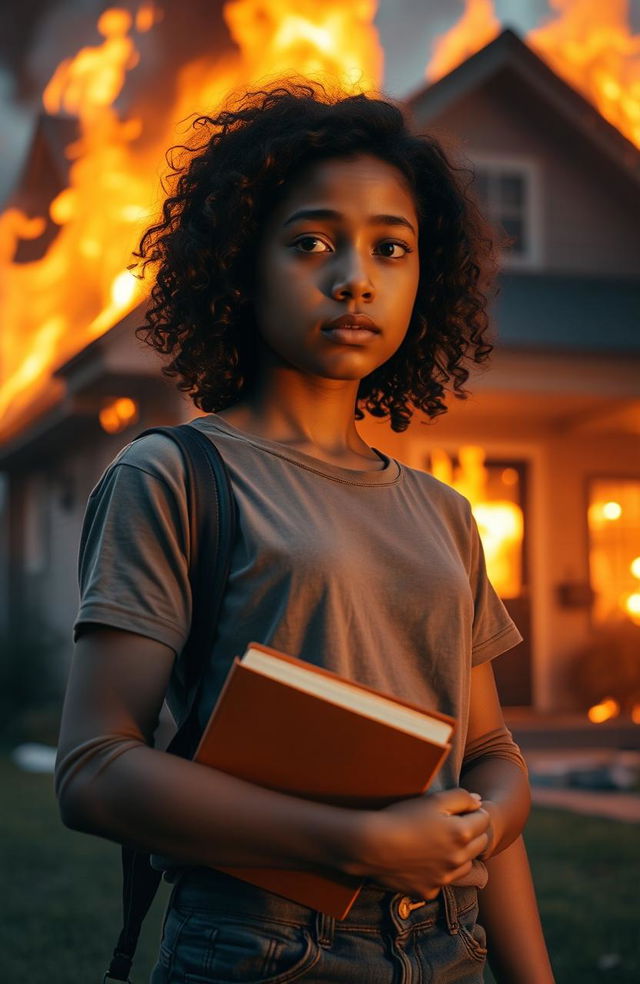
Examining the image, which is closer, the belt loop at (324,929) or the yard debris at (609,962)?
the belt loop at (324,929)

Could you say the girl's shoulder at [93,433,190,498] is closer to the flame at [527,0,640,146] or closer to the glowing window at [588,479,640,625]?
the glowing window at [588,479,640,625]

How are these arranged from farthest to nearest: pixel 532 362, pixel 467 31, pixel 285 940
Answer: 1. pixel 467 31
2. pixel 532 362
3. pixel 285 940

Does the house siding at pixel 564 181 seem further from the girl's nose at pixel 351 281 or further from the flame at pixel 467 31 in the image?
the girl's nose at pixel 351 281

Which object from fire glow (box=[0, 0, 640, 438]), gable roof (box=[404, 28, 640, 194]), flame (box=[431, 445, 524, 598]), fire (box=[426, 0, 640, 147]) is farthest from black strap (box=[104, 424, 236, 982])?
fire (box=[426, 0, 640, 147])

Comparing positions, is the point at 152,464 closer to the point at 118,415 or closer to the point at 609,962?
the point at 609,962

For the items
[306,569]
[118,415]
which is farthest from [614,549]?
[306,569]

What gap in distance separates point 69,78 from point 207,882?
15.4m

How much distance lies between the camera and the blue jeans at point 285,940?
5.10ft

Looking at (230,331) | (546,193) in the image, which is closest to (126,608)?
(230,331)

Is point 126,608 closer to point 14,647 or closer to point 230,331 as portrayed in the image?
point 230,331

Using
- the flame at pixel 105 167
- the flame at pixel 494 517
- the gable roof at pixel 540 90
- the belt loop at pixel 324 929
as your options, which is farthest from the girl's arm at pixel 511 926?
the gable roof at pixel 540 90

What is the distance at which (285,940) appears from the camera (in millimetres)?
1565

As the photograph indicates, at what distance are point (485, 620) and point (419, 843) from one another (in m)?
0.54

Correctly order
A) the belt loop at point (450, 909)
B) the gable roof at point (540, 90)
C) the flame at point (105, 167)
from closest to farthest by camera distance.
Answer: the belt loop at point (450, 909), the gable roof at point (540, 90), the flame at point (105, 167)
